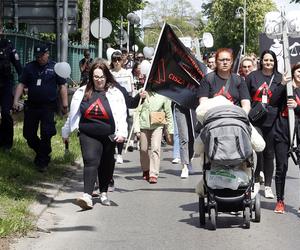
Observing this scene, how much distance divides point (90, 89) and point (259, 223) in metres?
2.54

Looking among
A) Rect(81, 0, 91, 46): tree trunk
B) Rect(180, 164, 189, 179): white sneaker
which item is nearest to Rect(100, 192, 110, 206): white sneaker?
Rect(180, 164, 189, 179): white sneaker

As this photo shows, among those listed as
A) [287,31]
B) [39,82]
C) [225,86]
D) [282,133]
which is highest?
[287,31]

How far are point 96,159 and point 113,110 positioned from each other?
61 centimetres

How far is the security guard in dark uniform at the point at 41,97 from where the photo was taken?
11242 millimetres

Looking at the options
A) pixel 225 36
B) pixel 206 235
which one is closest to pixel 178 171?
pixel 206 235

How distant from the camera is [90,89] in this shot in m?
9.38

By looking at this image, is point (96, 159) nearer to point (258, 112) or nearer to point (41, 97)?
point (258, 112)

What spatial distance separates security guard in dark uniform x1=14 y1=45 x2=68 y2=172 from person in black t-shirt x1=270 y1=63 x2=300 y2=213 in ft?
11.5

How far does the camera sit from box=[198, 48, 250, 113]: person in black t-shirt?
Answer: 8.76 metres

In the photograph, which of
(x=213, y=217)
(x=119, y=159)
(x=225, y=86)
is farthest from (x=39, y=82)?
(x=213, y=217)

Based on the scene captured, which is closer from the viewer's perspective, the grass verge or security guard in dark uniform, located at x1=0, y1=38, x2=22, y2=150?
the grass verge

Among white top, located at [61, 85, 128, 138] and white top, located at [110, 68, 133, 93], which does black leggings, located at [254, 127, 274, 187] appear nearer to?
white top, located at [61, 85, 128, 138]

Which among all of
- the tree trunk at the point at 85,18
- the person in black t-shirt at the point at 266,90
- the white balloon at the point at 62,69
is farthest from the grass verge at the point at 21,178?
the tree trunk at the point at 85,18

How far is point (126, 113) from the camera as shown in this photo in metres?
9.64
